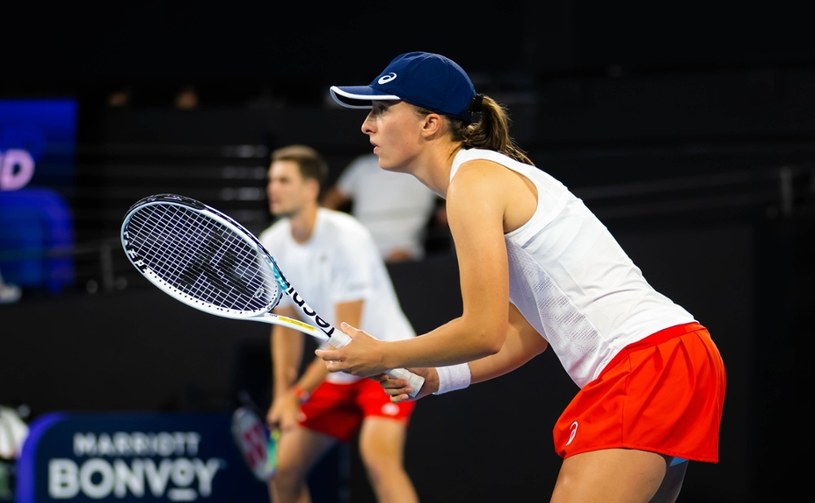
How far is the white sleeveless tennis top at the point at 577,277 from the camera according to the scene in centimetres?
274

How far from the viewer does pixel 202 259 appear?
323 cm

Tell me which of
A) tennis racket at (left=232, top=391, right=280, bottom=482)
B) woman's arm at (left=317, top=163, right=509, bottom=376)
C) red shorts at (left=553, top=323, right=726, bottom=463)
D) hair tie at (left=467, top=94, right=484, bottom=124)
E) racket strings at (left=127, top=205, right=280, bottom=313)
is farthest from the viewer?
tennis racket at (left=232, top=391, right=280, bottom=482)

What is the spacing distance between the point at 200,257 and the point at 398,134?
2.27ft

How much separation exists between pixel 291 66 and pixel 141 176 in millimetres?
1190

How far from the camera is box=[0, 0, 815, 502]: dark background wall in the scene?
552 cm

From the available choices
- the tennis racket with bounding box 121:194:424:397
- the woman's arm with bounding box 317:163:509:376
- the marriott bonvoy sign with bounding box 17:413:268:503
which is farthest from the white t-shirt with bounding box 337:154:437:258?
the woman's arm with bounding box 317:163:509:376

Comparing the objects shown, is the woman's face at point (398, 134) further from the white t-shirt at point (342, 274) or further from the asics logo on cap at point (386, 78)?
the white t-shirt at point (342, 274)

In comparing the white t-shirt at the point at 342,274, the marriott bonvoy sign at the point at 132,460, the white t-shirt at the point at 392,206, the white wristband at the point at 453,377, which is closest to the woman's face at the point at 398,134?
the white wristband at the point at 453,377

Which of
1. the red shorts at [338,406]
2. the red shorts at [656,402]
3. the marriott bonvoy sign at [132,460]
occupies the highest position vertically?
the red shorts at [656,402]

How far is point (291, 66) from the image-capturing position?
8109 millimetres

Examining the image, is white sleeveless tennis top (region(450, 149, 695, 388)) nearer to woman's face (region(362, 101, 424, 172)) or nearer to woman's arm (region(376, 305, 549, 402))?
woman's face (region(362, 101, 424, 172))

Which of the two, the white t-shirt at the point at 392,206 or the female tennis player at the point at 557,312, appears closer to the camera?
the female tennis player at the point at 557,312

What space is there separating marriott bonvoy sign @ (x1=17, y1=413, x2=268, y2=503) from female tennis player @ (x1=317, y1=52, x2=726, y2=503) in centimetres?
327

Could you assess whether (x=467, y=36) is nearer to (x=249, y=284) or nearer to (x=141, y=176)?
(x=141, y=176)
